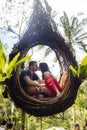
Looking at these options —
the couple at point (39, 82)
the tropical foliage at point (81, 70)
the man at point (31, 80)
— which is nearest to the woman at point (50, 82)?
the couple at point (39, 82)

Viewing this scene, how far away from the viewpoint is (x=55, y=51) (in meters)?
6.33

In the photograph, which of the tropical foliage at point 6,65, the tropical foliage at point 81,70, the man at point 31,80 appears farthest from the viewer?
the man at point 31,80

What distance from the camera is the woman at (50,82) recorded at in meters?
6.12

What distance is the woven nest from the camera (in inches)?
228

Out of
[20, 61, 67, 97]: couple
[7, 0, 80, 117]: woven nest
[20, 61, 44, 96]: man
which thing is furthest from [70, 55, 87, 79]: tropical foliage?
[20, 61, 44, 96]: man

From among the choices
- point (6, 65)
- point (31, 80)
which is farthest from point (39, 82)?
point (6, 65)

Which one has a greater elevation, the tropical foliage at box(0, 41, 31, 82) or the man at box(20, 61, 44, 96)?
the tropical foliage at box(0, 41, 31, 82)

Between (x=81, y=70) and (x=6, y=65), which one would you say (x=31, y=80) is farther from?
(x=81, y=70)

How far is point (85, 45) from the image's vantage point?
1642cm

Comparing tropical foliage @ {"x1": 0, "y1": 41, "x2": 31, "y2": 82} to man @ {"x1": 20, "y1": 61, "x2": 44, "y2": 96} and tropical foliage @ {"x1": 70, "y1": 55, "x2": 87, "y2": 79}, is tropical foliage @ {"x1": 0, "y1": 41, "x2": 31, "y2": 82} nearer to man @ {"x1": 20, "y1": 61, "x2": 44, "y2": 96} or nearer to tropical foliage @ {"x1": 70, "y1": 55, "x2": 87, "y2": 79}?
man @ {"x1": 20, "y1": 61, "x2": 44, "y2": 96}

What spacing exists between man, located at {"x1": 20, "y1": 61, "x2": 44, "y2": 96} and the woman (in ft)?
0.40

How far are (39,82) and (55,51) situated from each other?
69 centimetres

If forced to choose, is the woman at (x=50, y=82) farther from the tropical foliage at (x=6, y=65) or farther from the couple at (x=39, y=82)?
the tropical foliage at (x=6, y=65)

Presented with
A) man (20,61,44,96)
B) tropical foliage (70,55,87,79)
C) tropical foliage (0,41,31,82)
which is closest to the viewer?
tropical foliage (0,41,31,82)
